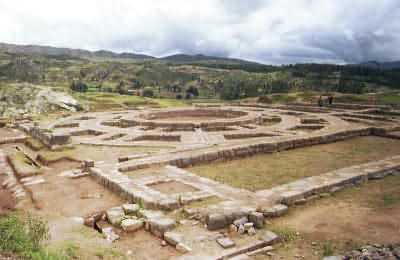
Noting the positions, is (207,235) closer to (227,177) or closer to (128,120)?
(227,177)

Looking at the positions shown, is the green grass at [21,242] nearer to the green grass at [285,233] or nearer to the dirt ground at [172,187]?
the green grass at [285,233]

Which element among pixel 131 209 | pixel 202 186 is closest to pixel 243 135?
pixel 202 186

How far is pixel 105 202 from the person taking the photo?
8.67 m

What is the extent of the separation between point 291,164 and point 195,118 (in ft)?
58.6

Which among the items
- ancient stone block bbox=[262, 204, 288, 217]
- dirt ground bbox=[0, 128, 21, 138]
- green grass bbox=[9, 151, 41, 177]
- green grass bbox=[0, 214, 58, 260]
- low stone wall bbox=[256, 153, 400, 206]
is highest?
green grass bbox=[0, 214, 58, 260]

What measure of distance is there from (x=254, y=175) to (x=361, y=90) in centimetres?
6170

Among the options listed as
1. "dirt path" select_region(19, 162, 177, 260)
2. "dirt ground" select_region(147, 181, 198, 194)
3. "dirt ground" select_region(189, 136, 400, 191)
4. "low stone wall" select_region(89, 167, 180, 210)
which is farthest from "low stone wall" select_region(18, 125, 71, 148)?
"dirt ground" select_region(147, 181, 198, 194)

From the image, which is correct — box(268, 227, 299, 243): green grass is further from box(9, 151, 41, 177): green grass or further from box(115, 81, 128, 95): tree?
box(115, 81, 128, 95): tree

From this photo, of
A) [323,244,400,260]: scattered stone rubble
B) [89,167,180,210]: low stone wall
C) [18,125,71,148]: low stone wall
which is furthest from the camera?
[18,125,71,148]: low stone wall

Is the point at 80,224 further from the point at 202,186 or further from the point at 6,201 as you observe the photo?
the point at 202,186

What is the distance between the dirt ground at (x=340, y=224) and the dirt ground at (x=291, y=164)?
1.96 metres

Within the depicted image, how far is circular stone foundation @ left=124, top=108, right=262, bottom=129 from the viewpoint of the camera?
2227cm

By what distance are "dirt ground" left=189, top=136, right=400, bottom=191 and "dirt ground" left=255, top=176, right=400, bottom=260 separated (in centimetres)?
196

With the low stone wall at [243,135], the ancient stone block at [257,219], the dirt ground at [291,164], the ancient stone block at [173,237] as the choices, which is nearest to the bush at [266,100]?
the low stone wall at [243,135]
